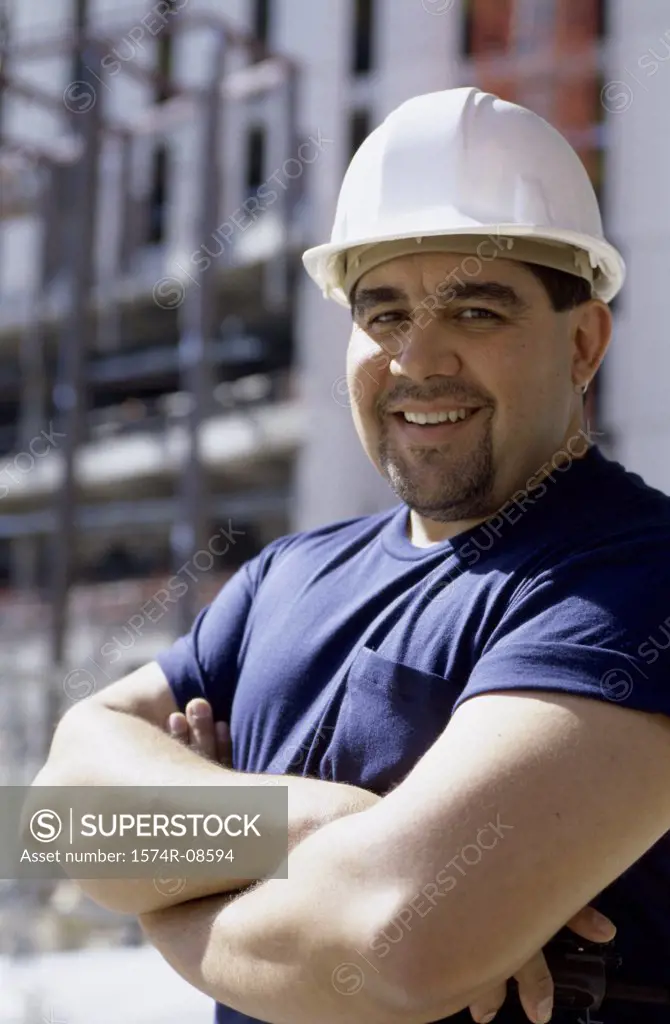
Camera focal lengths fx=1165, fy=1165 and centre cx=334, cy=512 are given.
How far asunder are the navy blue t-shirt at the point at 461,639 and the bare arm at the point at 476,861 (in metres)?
0.07

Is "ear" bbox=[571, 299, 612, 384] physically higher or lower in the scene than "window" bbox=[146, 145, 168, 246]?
higher

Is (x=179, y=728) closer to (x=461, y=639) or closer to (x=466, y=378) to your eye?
(x=461, y=639)

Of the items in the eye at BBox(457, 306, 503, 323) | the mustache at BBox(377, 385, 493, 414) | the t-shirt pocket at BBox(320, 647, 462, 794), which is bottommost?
the t-shirt pocket at BBox(320, 647, 462, 794)

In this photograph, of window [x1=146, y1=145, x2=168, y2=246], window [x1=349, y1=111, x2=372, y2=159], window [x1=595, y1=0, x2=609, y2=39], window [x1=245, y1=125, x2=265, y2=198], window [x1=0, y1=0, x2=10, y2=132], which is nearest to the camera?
window [x1=0, y1=0, x2=10, y2=132]

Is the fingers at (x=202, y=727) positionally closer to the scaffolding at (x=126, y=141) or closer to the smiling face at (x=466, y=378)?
the smiling face at (x=466, y=378)

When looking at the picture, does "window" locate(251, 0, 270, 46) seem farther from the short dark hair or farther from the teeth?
the teeth

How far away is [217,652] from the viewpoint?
218 cm

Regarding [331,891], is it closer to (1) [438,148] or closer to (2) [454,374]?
(2) [454,374]

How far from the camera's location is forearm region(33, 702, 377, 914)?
65.4 inches

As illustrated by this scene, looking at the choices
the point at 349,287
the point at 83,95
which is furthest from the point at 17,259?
the point at 349,287

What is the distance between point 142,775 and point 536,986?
72cm

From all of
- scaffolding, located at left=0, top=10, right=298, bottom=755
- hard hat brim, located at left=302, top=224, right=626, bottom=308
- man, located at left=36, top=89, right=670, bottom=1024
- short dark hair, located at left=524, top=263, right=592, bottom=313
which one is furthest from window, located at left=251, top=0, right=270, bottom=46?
short dark hair, located at left=524, top=263, right=592, bottom=313

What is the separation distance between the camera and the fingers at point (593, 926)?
4.97 feet

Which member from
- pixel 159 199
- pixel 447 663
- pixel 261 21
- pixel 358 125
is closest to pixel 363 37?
pixel 358 125
